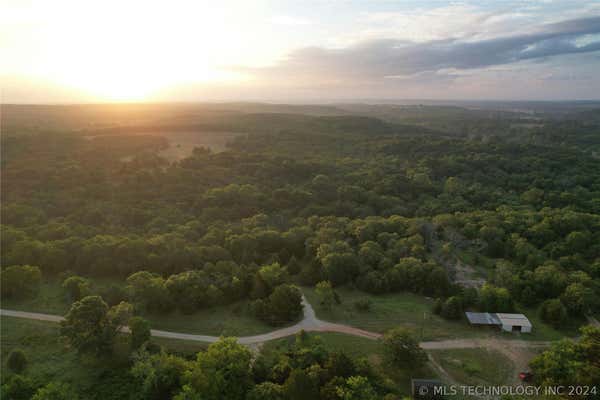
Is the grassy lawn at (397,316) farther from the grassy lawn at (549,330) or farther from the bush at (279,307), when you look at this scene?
the grassy lawn at (549,330)

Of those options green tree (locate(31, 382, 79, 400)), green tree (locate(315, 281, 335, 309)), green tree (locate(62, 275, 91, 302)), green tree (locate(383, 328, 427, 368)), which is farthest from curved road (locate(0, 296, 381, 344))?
green tree (locate(31, 382, 79, 400))

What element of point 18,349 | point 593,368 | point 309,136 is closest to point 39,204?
point 18,349

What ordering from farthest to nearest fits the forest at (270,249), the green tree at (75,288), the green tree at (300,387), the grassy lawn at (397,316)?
1. the green tree at (75,288)
2. the grassy lawn at (397,316)
3. the forest at (270,249)
4. the green tree at (300,387)

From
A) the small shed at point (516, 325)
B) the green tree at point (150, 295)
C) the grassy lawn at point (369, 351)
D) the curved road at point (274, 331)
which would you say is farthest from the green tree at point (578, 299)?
the green tree at point (150, 295)

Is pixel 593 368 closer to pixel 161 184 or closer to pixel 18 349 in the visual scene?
pixel 18 349

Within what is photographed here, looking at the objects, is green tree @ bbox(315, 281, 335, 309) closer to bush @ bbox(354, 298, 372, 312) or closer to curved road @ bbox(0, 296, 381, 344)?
curved road @ bbox(0, 296, 381, 344)

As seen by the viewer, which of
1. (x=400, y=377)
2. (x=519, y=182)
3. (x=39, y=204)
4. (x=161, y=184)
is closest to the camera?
(x=400, y=377)

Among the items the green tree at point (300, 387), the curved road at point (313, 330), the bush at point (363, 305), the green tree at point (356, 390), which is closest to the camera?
the green tree at point (356, 390)

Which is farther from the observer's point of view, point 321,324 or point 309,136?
point 309,136
